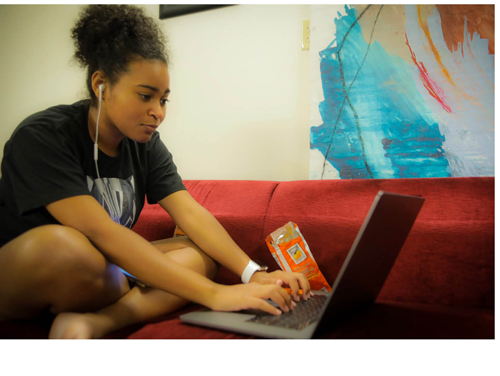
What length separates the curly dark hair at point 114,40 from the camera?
2.73 ft

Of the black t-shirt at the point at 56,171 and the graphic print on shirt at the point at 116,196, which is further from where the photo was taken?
the graphic print on shirt at the point at 116,196

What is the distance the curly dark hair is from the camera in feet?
2.73

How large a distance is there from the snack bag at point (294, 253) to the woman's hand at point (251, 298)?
311mm

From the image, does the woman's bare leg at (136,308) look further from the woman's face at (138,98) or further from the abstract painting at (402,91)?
the abstract painting at (402,91)

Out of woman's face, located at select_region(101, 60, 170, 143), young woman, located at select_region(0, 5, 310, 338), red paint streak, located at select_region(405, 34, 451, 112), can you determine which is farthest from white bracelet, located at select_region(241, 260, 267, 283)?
red paint streak, located at select_region(405, 34, 451, 112)

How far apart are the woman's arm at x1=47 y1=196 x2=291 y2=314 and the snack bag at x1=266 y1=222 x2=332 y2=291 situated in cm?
33

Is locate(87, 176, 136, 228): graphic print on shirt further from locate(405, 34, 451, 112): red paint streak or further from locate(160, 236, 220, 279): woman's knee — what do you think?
locate(405, 34, 451, 112): red paint streak

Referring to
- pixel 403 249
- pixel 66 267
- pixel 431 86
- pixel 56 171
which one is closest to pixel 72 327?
pixel 66 267

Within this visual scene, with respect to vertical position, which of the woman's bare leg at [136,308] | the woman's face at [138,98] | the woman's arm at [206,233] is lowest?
the woman's bare leg at [136,308]

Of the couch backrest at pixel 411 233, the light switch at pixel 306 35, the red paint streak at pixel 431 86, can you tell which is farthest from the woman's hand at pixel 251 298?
the light switch at pixel 306 35

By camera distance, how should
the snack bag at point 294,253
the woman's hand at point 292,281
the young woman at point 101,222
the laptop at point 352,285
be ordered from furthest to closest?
1. the snack bag at point 294,253
2. the woman's hand at point 292,281
3. the young woman at point 101,222
4. the laptop at point 352,285

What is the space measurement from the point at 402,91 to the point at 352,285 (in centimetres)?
91

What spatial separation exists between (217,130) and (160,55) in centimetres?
74

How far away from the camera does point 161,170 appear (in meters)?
1.06
